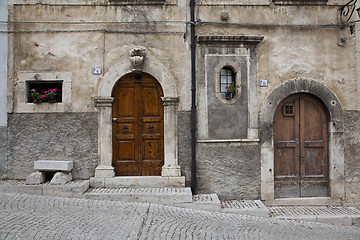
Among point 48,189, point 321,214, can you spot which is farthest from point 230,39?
point 48,189

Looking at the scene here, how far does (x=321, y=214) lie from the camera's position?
220 inches

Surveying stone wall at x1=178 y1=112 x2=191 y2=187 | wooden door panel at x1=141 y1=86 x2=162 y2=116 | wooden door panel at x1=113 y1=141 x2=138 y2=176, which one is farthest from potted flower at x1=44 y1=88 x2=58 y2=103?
stone wall at x1=178 y1=112 x2=191 y2=187

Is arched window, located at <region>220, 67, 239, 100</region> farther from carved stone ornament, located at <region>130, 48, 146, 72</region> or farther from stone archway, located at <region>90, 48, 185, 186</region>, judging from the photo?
carved stone ornament, located at <region>130, 48, 146, 72</region>

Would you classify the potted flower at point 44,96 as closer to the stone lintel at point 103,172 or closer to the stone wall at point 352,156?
the stone lintel at point 103,172

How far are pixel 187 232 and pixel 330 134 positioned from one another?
4.10 metres

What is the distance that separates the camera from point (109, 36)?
6.01 meters

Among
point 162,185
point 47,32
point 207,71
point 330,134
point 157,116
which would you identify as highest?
point 47,32

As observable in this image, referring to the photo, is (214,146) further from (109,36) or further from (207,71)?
(109,36)

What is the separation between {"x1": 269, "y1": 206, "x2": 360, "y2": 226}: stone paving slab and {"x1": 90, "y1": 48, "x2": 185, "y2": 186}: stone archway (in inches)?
85.3

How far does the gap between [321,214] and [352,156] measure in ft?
5.36

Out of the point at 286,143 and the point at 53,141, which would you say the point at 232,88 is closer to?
the point at 286,143

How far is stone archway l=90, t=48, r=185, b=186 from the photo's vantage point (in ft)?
19.2

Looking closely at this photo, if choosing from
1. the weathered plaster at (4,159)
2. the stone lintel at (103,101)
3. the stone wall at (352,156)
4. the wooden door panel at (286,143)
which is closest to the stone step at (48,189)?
the weathered plaster at (4,159)

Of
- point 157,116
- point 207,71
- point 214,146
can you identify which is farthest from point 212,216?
point 207,71
